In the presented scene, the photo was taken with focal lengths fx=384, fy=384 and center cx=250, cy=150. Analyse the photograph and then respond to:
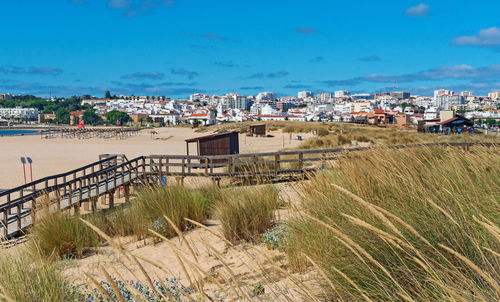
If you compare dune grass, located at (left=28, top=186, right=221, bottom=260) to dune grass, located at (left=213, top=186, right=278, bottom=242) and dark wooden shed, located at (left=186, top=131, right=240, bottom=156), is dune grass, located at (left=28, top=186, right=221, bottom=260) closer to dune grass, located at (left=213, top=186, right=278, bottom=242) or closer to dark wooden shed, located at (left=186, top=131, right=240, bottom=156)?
dune grass, located at (left=213, top=186, right=278, bottom=242)

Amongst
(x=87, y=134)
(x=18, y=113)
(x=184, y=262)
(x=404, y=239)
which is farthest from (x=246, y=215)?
(x=18, y=113)

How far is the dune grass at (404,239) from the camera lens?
6.23 feet

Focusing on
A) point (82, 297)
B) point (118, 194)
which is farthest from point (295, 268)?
point (118, 194)

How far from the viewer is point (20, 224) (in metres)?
8.38

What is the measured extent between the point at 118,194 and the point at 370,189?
487 inches

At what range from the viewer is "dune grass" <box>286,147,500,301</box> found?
6.23ft

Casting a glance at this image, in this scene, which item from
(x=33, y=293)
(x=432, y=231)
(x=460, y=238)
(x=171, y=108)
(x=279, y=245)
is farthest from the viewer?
(x=171, y=108)

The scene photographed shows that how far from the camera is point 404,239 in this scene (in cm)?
228

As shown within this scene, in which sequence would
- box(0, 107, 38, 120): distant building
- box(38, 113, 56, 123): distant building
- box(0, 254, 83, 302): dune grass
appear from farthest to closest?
box(0, 107, 38, 120): distant building < box(38, 113, 56, 123): distant building < box(0, 254, 83, 302): dune grass

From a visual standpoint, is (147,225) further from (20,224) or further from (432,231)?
(432,231)

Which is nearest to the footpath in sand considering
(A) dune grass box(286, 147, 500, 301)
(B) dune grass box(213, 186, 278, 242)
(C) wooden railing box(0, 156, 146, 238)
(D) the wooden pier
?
(B) dune grass box(213, 186, 278, 242)

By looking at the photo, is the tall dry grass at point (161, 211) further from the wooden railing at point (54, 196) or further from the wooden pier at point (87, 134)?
the wooden pier at point (87, 134)

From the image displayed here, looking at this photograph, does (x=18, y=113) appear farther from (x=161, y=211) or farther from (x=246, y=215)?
(x=246, y=215)

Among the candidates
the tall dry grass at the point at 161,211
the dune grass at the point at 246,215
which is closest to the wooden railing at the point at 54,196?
the tall dry grass at the point at 161,211
